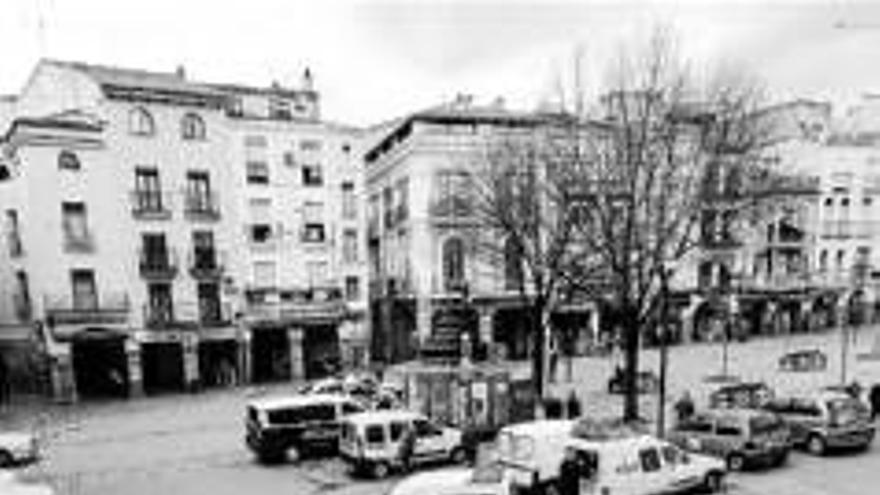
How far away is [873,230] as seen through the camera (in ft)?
204

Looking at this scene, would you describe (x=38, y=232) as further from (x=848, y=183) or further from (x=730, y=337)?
(x=848, y=183)

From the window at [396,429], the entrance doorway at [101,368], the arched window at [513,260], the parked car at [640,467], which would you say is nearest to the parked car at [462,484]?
the parked car at [640,467]

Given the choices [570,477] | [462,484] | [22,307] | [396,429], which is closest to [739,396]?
[396,429]

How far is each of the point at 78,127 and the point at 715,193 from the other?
31.0 m

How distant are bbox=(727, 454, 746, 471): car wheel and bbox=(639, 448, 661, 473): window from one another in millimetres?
3456

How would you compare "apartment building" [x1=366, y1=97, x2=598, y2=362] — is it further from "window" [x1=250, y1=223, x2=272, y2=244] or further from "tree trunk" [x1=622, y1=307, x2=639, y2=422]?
"tree trunk" [x1=622, y1=307, x2=639, y2=422]

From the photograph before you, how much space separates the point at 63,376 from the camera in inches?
1496

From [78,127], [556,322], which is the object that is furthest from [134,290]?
[556,322]

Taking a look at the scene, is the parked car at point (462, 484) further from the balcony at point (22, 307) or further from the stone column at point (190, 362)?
the balcony at point (22, 307)

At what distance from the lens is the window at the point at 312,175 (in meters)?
45.1

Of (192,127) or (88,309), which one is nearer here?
(88,309)

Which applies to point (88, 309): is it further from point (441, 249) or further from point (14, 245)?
point (441, 249)

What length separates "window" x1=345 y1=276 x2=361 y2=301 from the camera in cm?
4681

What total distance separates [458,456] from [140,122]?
91.1 ft
